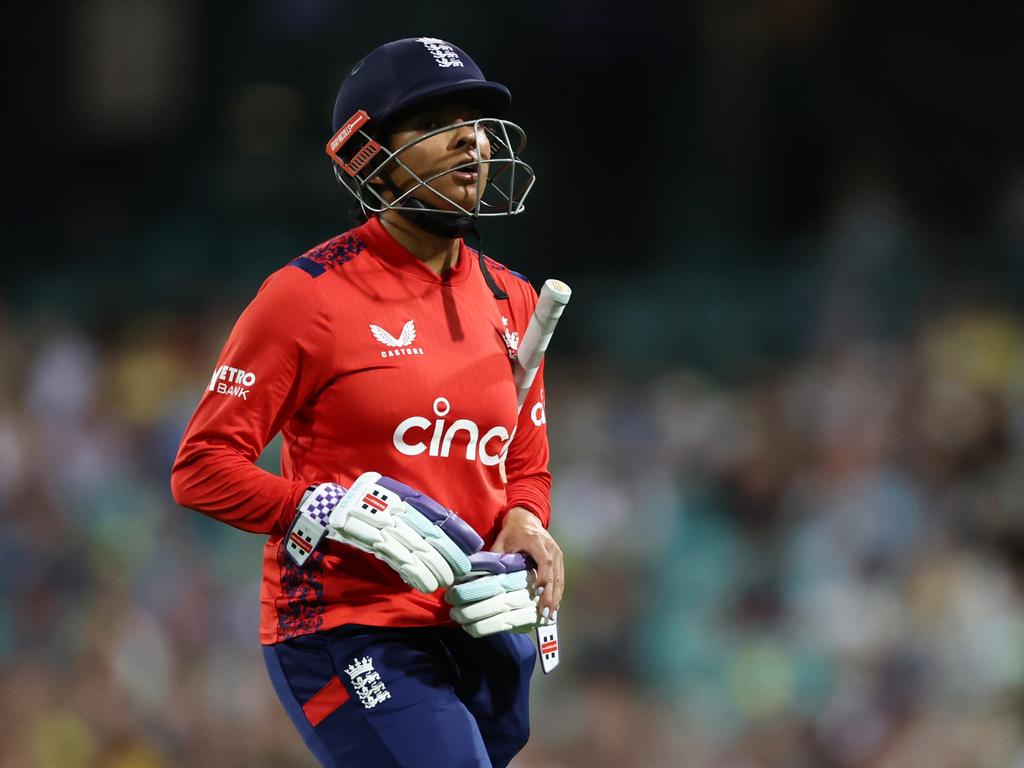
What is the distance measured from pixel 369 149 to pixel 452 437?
2.30 feet

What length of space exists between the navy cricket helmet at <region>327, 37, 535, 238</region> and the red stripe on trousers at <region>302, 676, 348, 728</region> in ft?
3.53

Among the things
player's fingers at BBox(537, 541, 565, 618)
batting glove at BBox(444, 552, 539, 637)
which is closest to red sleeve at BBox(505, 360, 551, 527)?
player's fingers at BBox(537, 541, 565, 618)

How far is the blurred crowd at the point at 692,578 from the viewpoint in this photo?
671 centimetres

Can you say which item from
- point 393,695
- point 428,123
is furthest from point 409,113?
point 393,695

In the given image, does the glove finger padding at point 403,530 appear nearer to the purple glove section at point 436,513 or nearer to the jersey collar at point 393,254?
the purple glove section at point 436,513

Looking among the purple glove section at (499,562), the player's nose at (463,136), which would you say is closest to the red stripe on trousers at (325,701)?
the purple glove section at (499,562)

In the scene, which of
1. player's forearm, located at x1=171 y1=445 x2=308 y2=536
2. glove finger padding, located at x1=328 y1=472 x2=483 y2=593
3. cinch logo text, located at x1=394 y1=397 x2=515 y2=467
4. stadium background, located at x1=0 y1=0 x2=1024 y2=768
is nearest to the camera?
glove finger padding, located at x1=328 y1=472 x2=483 y2=593

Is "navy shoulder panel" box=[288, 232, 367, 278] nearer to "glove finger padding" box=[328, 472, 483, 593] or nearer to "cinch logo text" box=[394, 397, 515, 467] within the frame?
"cinch logo text" box=[394, 397, 515, 467]

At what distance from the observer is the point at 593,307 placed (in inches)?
404

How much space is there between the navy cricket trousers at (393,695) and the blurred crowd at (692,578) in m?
3.45

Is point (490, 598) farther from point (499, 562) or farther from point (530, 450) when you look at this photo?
point (530, 450)

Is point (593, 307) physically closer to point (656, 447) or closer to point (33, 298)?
point (656, 447)

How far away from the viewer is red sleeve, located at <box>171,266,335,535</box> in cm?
315

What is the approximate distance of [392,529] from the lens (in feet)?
9.95
